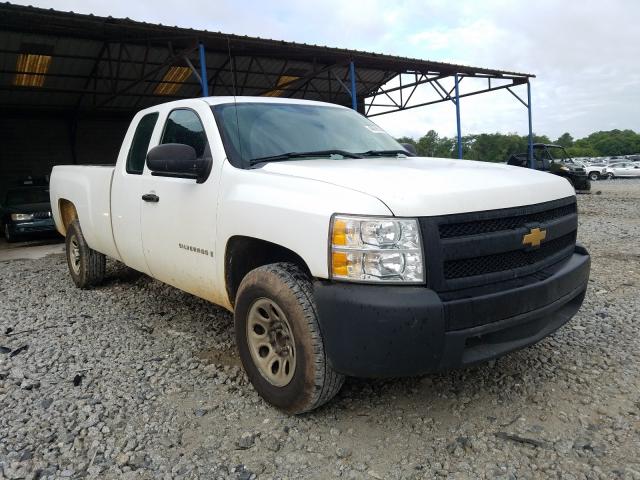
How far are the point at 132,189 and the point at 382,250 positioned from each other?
2619 mm

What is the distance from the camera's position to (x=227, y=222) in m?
2.89

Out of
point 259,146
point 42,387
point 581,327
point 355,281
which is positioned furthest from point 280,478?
point 581,327

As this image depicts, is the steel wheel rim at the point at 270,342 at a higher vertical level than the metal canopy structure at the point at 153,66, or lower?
lower

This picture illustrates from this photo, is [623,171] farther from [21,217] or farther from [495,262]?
[495,262]

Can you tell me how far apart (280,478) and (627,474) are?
149 centimetres

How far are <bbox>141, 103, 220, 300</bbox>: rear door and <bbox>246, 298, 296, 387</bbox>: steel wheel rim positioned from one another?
53 centimetres

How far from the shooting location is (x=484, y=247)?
7.56 feet

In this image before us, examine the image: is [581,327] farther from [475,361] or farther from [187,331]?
[187,331]

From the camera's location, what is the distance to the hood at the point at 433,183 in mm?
2234

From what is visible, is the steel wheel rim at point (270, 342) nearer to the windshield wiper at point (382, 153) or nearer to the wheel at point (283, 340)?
the wheel at point (283, 340)

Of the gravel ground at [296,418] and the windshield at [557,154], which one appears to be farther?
the windshield at [557,154]

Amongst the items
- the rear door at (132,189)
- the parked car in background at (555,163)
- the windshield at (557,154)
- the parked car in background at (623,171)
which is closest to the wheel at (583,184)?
the parked car in background at (555,163)

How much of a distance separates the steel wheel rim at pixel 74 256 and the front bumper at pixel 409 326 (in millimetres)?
4228

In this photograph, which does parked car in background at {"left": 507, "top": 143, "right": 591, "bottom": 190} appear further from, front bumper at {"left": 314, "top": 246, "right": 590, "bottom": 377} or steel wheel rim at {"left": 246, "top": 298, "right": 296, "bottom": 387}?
steel wheel rim at {"left": 246, "top": 298, "right": 296, "bottom": 387}
